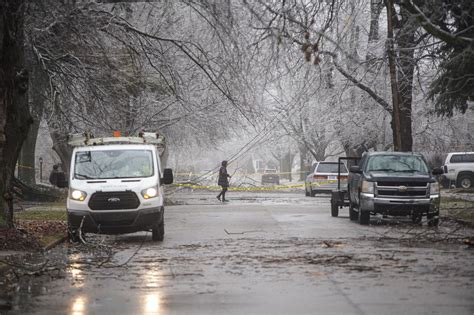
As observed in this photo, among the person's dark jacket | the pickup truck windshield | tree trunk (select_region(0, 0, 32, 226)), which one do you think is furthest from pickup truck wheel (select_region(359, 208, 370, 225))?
the person's dark jacket

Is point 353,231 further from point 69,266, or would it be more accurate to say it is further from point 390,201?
point 69,266

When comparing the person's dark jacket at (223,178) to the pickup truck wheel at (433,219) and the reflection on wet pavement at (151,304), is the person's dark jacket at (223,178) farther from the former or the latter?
the reflection on wet pavement at (151,304)

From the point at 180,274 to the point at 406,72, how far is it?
22817 mm

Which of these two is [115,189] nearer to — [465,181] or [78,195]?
[78,195]

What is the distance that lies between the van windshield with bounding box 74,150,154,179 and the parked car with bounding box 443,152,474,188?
31718 mm

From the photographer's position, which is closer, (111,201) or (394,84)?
(111,201)

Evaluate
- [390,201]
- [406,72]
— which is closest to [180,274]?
[390,201]

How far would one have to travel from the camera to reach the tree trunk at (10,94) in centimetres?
1435

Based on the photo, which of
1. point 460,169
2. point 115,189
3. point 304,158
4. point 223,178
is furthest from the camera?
point 304,158

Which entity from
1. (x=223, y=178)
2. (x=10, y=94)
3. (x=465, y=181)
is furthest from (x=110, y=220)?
(x=465, y=181)

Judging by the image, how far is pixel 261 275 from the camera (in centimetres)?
1124

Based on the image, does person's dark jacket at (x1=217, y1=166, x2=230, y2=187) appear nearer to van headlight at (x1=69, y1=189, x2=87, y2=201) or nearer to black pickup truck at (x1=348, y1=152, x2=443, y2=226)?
black pickup truck at (x1=348, y1=152, x2=443, y2=226)

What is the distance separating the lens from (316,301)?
8.99m

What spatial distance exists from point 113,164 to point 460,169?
32.7m
